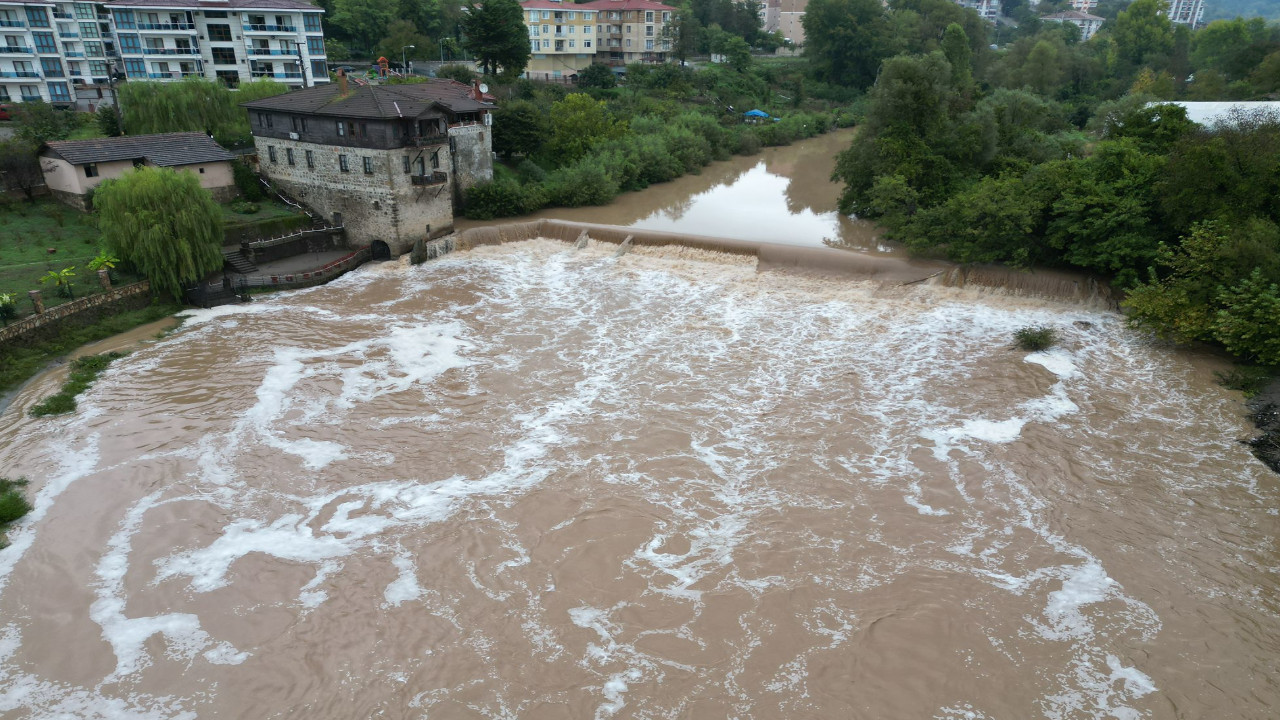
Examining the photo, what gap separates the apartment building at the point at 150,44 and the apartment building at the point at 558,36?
94.6 feet

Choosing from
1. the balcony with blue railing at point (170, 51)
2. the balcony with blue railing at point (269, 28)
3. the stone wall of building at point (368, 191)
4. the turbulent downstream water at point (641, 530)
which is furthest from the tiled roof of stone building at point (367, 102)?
the balcony with blue railing at point (170, 51)

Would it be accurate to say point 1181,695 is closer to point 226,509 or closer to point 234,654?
point 234,654

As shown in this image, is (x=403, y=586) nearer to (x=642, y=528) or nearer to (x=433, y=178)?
(x=642, y=528)

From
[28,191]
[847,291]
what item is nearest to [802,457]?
[847,291]

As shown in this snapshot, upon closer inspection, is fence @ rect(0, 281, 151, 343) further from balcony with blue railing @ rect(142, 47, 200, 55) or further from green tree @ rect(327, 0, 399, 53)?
green tree @ rect(327, 0, 399, 53)

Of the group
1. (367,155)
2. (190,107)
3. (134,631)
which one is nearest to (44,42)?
(190,107)

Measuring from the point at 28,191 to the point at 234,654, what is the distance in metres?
30.2

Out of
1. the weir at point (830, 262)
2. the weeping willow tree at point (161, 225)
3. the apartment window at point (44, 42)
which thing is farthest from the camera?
the apartment window at point (44, 42)

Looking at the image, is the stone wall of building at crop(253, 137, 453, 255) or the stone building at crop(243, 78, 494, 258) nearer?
the stone building at crop(243, 78, 494, 258)

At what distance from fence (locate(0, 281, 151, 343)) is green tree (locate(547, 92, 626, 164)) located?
85.1ft

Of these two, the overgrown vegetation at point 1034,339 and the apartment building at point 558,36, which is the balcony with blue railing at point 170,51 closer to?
the apartment building at point 558,36

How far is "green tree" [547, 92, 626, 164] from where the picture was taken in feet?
154

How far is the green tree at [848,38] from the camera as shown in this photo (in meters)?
80.9

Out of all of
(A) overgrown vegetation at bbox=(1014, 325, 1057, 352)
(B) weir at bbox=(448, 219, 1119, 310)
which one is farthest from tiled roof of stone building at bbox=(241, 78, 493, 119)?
(A) overgrown vegetation at bbox=(1014, 325, 1057, 352)
